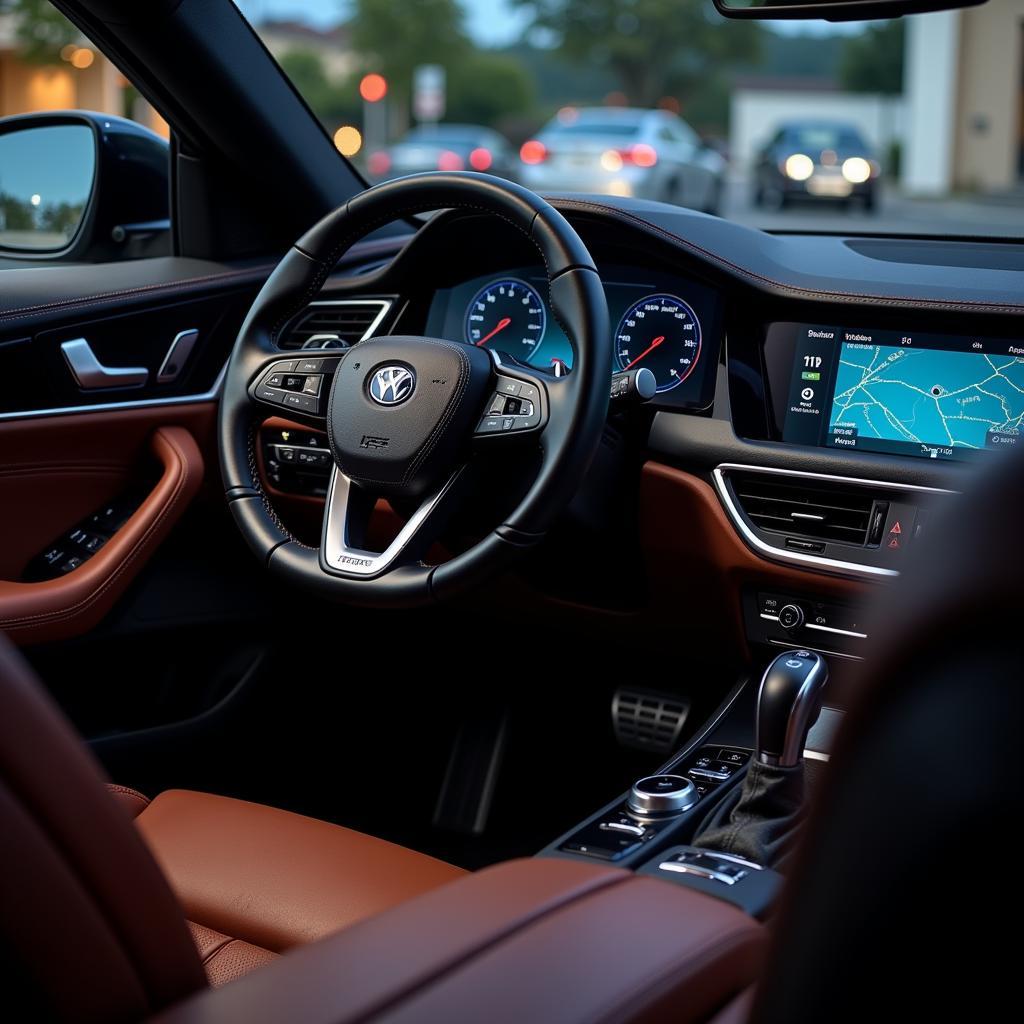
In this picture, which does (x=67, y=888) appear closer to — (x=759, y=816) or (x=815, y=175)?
(x=759, y=816)

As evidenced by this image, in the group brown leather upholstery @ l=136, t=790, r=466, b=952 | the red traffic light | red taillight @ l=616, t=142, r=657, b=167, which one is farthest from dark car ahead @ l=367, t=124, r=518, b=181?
brown leather upholstery @ l=136, t=790, r=466, b=952

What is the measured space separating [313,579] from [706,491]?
0.73 m

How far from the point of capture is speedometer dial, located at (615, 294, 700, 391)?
2.25 meters

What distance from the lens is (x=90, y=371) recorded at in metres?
2.40

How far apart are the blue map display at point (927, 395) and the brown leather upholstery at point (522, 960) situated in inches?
46.3

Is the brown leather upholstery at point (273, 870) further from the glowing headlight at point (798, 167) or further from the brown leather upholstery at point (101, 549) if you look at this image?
the glowing headlight at point (798, 167)

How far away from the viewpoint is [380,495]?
72.9 inches

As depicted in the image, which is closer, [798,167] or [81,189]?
[81,189]

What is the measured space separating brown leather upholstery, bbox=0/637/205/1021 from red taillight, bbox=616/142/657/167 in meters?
13.4

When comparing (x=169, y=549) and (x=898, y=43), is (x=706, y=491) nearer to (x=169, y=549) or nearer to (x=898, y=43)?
(x=169, y=549)

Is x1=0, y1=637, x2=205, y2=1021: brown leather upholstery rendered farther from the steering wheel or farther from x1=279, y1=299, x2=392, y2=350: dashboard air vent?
x1=279, y1=299, x2=392, y2=350: dashboard air vent

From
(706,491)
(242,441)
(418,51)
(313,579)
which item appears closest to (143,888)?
(313,579)

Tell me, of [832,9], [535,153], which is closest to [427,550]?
[832,9]

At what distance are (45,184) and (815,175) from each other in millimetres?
14236
